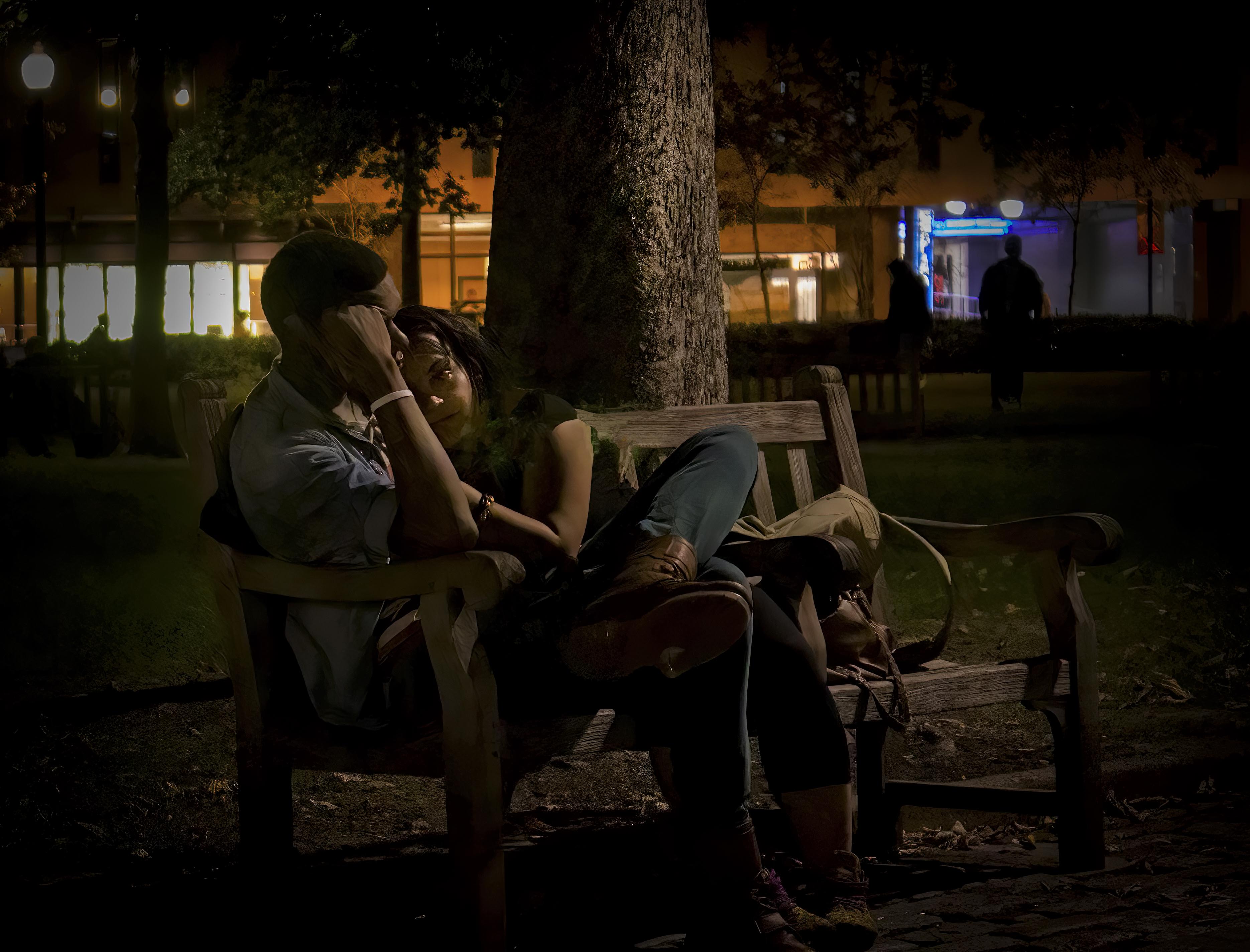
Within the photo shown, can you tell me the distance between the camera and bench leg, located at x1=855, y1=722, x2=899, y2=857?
369cm

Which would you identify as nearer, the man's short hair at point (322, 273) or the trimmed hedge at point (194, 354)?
the man's short hair at point (322, 273)

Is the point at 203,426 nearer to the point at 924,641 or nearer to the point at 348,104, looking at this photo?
the point at 924,641

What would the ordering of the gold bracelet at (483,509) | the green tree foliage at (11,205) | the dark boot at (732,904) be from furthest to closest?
the green tree foliage at (11,205)
the gold bracelet at (483,509)
the dark boot at (732,904)

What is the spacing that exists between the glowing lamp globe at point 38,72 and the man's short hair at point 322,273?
15055 millimetres

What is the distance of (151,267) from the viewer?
43.5ft

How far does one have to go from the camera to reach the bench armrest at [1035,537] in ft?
11.2

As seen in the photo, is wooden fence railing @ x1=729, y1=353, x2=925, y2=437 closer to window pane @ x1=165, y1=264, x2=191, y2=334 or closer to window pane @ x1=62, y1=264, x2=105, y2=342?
window pane @ x1=165, y1=264, x2=191, y2=334

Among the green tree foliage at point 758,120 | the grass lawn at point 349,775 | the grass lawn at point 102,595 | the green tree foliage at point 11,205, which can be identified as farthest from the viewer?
the green tree foliage at point 11,205

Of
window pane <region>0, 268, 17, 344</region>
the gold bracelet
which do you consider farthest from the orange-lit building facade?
the gold bracelet

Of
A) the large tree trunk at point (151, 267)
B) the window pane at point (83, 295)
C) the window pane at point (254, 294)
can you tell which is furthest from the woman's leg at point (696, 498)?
the window pane at point (83, 295)

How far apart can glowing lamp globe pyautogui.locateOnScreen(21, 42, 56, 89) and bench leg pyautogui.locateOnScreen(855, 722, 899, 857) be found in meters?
15.3

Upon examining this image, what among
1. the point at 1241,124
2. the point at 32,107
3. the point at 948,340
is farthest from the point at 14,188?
the point at 1241,124

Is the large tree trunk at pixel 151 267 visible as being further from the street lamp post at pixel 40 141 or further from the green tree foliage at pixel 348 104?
the street lamp post at pixel 40 141

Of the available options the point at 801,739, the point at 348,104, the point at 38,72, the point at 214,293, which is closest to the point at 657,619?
the point at 801,739
